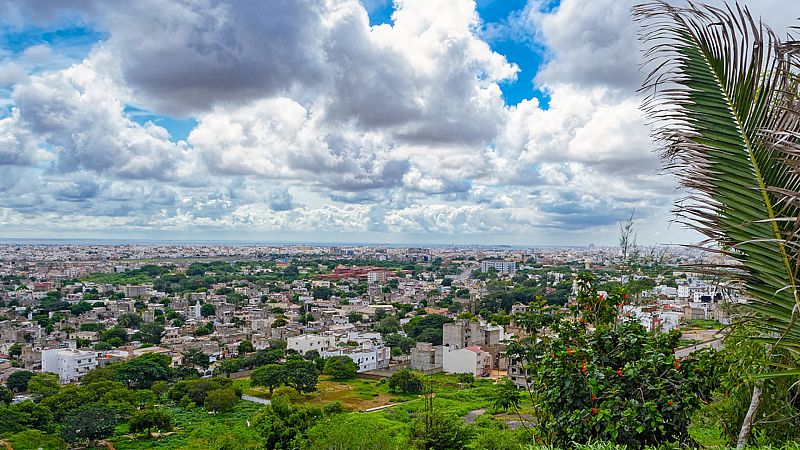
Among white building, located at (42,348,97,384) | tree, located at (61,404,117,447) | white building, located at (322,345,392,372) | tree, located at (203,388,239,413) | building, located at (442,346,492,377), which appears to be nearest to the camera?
tree, located at (61,404,117,447)

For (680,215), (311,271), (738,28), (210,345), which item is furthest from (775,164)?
(311,271)

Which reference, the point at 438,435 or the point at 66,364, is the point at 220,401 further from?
the point at 438,435

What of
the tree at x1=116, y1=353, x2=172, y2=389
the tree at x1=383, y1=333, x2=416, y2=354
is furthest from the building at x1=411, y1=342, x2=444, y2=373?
the tree at x1=116, y1=353, x2=172, y2=389

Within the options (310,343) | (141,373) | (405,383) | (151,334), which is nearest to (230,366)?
(141,373)

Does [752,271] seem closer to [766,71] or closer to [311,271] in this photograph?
[766,71]

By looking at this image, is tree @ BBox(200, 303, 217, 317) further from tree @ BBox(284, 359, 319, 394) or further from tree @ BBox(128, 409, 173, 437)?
tree @ BBox(128, 409, 173, 437)
